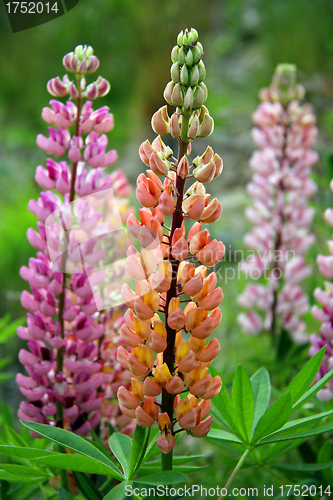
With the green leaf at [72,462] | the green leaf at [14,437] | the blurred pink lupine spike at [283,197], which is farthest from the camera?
the blurred pink lupine spike at [283,197]

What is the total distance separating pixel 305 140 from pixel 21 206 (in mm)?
1628

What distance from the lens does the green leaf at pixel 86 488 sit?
58 cm

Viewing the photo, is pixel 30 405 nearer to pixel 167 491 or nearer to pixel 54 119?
pixel 167 491

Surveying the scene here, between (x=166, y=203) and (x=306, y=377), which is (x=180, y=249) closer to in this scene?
(x=166, y=203)

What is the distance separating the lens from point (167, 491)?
1.65ft

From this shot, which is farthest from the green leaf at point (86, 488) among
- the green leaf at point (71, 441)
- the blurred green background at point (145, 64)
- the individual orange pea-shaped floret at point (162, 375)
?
the blurred green background at point (145, 64)

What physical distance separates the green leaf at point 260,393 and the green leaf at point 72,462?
Result: 225 millimetres

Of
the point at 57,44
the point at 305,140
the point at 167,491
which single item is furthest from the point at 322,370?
the point at 57,44

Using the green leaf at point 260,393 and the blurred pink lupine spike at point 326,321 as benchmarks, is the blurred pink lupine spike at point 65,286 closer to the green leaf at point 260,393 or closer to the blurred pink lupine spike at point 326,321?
the green leaf at point 260,393

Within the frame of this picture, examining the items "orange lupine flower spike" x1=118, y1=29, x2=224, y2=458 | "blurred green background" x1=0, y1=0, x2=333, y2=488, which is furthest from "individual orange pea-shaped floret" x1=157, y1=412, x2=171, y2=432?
"blurred green background" x1=0, y1=0, x2=333, y2=488

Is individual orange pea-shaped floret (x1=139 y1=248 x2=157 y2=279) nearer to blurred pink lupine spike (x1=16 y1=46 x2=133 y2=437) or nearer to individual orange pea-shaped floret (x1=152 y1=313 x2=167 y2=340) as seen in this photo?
individual orange pea-shaped floret (x1=152 y1=313 x2=167 y2=340)

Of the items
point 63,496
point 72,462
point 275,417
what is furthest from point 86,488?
point 275,417

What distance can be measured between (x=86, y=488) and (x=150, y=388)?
206 millimetres

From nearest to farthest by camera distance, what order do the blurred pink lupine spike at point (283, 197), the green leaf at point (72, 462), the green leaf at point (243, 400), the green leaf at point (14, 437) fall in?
the green leaf at point (72, 462) → the green leaf at point (243, 400) → the green leaf at point (14, 437) → the blurred pink lupine spike at point (283, 197)
